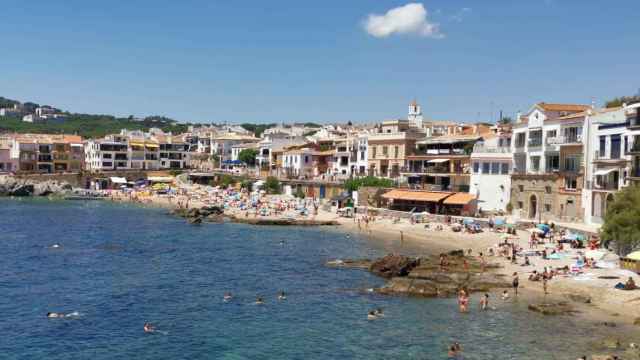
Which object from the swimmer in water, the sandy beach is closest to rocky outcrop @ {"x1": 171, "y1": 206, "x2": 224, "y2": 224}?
the sandy beach

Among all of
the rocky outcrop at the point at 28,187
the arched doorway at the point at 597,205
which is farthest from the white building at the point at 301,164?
the arched doorway at the point at 597,205

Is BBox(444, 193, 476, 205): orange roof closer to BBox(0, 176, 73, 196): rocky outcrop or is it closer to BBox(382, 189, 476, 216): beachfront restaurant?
BBox(382, 189, 476, 216): beachfront restaurant

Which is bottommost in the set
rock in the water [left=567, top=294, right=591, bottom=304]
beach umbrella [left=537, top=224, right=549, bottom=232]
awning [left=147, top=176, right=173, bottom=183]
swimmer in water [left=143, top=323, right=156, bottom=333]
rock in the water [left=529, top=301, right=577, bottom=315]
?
swimmer in water [left=143, top=323, right=156, bottom=333]

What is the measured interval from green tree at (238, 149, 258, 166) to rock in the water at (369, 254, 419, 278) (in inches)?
3406

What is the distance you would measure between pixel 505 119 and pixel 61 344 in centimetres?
7092

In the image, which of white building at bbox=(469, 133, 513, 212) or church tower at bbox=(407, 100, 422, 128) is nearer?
white building at bbox=(469, 133, 513, 212)

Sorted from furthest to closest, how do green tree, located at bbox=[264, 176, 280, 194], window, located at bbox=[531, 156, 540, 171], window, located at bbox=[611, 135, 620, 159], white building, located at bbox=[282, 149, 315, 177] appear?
1. white building, located at bbox=[282, 149, 315, 177]
2. green tree, located at bbox=[264, 176, 280, 194]
3. window, located at bbox=[531, 156, 540, 171]
4. window, located at bbox=[611, 135, 620, 159]

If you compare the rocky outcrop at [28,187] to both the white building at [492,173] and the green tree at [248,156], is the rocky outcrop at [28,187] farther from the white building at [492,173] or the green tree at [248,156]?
the white building at [492,173]

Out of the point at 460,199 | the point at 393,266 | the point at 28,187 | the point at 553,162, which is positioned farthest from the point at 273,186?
the point at 393,266

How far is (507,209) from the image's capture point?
65.2 metres

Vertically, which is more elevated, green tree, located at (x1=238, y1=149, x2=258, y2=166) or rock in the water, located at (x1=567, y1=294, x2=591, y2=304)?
green tree, located at (x1=238, y1=149, x2=258, y2=166)

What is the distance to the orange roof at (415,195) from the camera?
2740 inches

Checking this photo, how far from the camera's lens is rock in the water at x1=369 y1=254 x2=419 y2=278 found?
42156mm

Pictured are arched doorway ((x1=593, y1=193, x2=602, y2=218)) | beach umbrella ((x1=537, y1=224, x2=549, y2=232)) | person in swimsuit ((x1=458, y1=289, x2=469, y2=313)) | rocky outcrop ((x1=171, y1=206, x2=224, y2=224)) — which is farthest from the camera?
rocky outcrop ((x1=171, y1=206, x2=224, y2=224))
